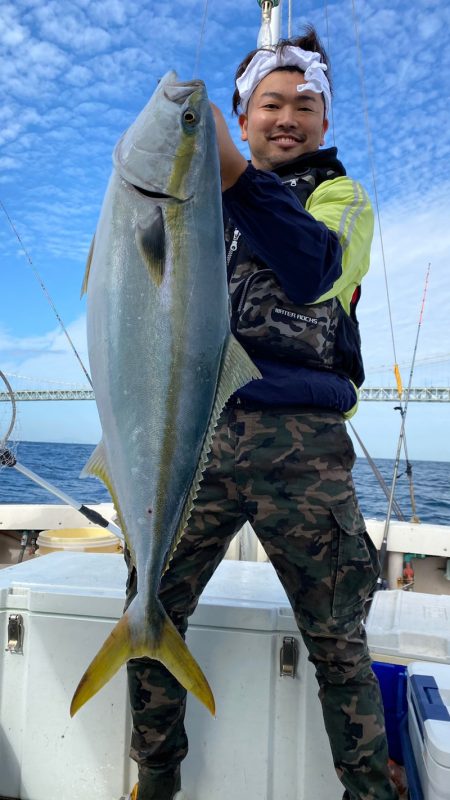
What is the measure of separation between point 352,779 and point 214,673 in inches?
30.5

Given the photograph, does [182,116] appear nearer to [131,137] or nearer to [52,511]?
[131,137]

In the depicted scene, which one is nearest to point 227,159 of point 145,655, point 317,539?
point 317,539

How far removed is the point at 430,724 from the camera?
178cm

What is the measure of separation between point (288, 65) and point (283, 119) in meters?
0.22

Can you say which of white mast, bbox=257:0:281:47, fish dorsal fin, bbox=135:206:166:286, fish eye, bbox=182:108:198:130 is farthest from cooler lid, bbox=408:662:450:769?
white mast, bbox=257:0:281:47

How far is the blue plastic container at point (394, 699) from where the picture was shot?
246 centimetres

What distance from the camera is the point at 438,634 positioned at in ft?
8.38

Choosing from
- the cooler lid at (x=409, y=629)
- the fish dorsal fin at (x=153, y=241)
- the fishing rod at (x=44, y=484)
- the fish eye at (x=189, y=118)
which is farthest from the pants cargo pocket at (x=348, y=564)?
the fishing rod at (x=44, y=484)

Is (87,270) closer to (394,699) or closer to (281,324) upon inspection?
(281,324)

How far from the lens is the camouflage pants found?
192cm

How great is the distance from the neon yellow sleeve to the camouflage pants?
470mm

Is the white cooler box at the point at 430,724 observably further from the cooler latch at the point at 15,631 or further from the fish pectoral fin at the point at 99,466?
the cooler latch at the point at 15,631

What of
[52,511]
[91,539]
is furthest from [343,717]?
[52,511]

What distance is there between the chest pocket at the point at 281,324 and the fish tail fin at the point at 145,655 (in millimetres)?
945
